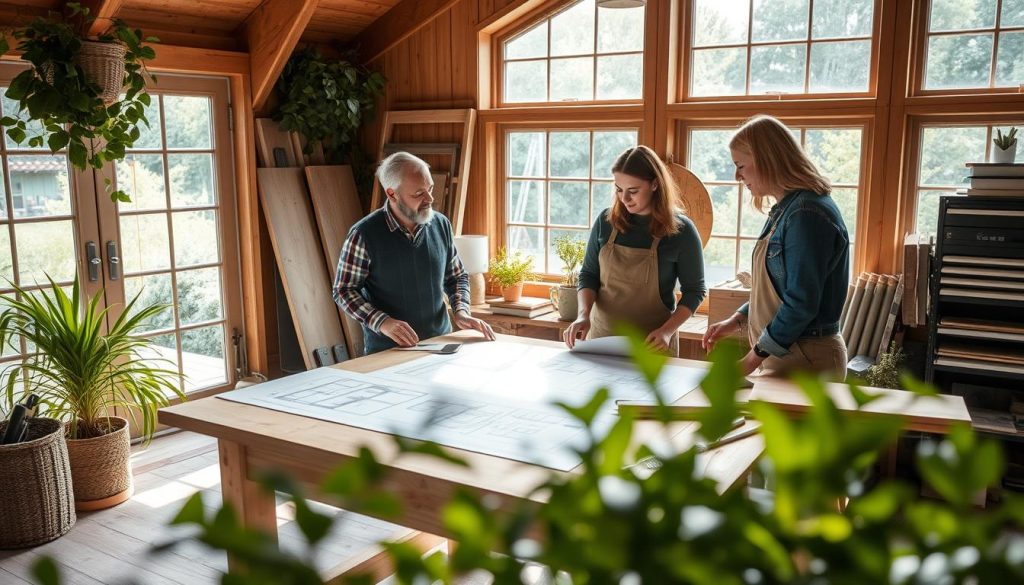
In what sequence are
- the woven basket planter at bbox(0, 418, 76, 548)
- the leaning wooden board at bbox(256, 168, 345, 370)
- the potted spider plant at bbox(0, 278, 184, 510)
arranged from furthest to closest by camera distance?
1. the leaning wooden board at bbox(256, 168, 345, 370)
2. the potted spider plant at bbox(0, 278, 184, 510)
3. the woven basket planter at bbox(0, 418, 76, 548)

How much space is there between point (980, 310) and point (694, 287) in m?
1.68

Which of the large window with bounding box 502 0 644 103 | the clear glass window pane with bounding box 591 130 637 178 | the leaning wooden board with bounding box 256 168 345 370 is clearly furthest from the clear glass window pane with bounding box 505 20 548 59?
the leaning wooden board with bounding box 256 168 345 370

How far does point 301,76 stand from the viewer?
5.61 metres

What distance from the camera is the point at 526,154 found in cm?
570

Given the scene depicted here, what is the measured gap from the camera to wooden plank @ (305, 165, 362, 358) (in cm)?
583

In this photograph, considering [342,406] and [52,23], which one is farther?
[52,23]

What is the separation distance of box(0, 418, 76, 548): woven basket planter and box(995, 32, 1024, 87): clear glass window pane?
4662 mm

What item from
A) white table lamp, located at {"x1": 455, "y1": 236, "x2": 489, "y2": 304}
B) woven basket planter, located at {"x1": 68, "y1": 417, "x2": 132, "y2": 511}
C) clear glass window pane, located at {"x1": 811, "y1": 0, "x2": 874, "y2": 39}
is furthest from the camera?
white table lamp, located at {"x1": 455, "y1": 236, "x2": 489, "y2": 304}

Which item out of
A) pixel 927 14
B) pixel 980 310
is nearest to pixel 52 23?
pixel 927 14

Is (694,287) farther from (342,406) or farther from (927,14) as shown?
(927,14)

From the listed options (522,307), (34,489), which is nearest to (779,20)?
(522,307)

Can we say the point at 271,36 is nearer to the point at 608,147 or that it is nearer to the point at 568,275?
the point at 608,147

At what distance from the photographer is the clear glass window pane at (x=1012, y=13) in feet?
13.5

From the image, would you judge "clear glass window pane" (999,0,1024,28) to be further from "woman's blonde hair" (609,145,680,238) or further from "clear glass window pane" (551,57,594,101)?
"clear glass window pane" (551,57,594,101)
